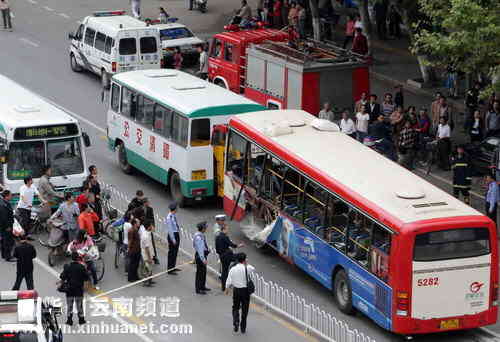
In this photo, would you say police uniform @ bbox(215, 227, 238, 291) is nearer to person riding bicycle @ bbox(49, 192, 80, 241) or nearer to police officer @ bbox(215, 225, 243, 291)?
police officer @ bbox(215, 225, 243, 291)

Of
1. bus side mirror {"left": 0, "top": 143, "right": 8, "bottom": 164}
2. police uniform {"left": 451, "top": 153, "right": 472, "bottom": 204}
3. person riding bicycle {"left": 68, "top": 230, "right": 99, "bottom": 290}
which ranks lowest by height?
person riding bicycle {"left": 68, "top": 230, "right": 99, "bottom": 290}

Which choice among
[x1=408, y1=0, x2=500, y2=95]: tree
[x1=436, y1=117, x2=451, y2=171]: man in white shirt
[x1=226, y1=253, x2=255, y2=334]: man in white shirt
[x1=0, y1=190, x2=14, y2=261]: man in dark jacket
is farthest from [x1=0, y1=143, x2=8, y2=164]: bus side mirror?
[x1=436, y1=117, x2=451, y2=171]: man in white shirt

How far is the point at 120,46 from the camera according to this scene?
37938mm

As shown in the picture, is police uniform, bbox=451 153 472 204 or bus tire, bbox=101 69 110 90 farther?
bus tire, bbox=101 69 110 90

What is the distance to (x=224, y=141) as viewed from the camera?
27.0 m

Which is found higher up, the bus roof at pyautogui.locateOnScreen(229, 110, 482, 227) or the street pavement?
the bus roof at pyautogui.locateOnScreen(229, 110, 482, 227)

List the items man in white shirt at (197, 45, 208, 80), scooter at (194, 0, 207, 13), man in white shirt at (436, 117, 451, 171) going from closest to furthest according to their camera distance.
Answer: man in white shirt at (436, 117, 451, 171) < man in white shirt at (197, 45, 208, 80) < scooter at (194, 0, 207, 13)

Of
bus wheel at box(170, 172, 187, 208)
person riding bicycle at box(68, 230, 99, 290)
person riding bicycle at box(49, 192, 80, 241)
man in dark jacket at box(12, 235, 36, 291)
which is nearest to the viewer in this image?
man in dark jacket at box(12, 235, 36, 291)

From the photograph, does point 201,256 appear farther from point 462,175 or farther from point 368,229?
point 462,175

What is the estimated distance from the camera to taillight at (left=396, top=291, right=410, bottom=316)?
792 inches

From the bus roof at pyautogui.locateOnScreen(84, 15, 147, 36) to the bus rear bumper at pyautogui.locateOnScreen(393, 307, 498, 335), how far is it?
2016cm

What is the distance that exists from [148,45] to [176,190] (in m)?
11.3

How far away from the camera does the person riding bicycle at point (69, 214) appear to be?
79.6 ft

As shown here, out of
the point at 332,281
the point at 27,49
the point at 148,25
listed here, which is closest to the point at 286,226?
the point at 332,281
